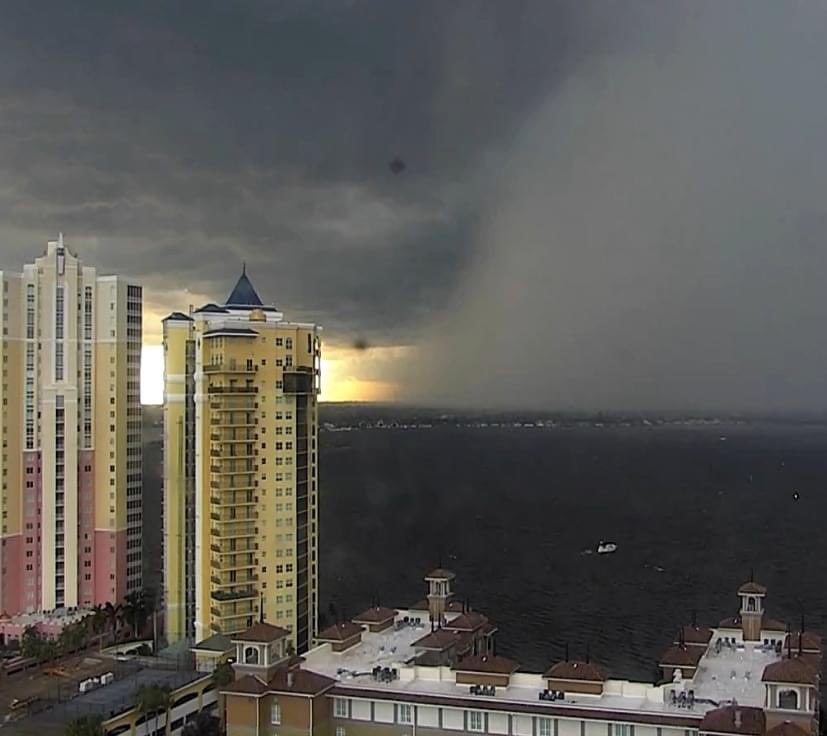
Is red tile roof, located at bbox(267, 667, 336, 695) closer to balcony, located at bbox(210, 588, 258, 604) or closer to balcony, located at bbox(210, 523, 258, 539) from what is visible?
balcony, located at bbox(210, 588, 258, 604)

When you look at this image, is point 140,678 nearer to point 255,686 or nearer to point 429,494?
point 255,686

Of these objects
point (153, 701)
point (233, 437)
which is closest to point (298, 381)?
point (233, 437)

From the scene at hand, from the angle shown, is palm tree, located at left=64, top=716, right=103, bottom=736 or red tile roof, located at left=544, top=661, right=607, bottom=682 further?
palm tree, located at left=64, top=716, right=103, bottom=736

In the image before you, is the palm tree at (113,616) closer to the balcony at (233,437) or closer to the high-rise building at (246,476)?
the high-rise building at (246,476)

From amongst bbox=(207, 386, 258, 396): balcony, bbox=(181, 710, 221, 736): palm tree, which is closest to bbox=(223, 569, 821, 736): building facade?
bbox=(181, 710, 221, 736): palm tree

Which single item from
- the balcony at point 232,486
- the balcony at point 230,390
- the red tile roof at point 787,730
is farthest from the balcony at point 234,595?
the red tile roof at point 787,730

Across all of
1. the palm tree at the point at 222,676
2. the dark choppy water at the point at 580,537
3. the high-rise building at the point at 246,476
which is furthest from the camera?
the dark choppy water at the point at 580,537
